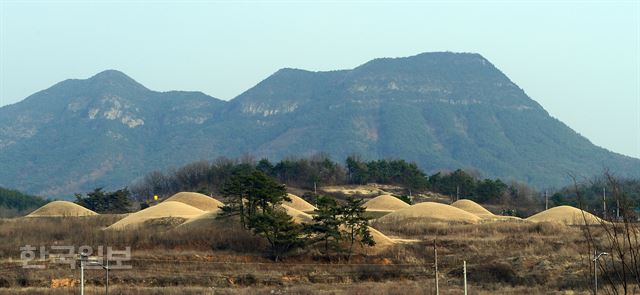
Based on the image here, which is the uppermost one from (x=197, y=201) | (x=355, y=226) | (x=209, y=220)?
(x=197, y=201)

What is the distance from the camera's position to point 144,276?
39.1m

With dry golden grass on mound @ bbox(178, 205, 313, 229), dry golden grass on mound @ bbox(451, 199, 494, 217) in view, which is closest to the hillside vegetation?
dry golden grass on mound @ bbox(451, 199, 494, 217)

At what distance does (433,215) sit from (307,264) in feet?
66.6

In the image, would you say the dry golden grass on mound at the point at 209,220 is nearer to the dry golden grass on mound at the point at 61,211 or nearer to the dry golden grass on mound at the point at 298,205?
the dry golden grass on mound at the point at 298,205

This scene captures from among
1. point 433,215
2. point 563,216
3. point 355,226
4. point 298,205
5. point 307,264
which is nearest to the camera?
point 307,264

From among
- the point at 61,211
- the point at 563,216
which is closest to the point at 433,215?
the point at 563,216

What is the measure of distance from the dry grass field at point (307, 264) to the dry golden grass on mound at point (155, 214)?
1581 millimetres

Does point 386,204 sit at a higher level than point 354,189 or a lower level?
lower

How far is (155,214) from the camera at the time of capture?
59.3 m

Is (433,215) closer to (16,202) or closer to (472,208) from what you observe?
(472,208)

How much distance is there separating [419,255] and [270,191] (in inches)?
418

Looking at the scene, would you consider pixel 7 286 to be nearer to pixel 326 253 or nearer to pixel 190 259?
pixel 190 259

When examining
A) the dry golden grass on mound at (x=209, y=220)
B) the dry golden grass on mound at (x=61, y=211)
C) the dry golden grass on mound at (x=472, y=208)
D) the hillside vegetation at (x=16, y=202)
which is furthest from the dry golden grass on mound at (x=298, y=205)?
the hillside vegetation at (x=16, y=202)

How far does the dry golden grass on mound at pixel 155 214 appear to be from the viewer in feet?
186
